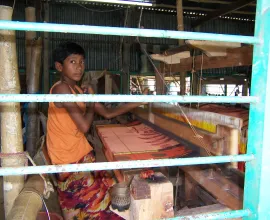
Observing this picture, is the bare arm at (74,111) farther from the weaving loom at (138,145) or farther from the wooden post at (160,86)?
the wooden post at (160,86)

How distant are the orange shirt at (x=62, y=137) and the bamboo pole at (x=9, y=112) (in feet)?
2.47

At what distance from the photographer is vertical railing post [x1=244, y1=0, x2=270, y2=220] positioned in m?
0.93

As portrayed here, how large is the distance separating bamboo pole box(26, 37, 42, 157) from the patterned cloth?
1.31m

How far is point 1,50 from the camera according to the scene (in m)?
1.40

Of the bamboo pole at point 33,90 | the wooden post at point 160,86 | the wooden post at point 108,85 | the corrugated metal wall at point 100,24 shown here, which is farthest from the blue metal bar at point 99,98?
the corrugated metal wall at point 100,24

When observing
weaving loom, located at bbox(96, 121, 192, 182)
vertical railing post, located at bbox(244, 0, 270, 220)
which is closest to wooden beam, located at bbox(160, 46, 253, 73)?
weaving loom, located at bbox(96, 121, 192, 182)

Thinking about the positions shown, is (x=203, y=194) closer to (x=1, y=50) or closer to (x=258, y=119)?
(x=258, y=119)

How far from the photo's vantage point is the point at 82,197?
236 centimetres

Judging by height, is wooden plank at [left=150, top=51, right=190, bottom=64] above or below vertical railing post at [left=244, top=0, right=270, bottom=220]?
above

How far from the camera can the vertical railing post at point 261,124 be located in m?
0.93

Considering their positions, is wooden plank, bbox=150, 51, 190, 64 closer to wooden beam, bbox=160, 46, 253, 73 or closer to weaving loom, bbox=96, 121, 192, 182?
wooden beam, bbox=160, 46, 253, 73

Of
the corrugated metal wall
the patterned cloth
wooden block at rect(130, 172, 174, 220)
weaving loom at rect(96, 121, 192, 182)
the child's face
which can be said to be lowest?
the patterned cloth

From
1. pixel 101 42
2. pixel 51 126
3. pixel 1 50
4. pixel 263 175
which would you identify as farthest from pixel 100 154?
pixel 101 42

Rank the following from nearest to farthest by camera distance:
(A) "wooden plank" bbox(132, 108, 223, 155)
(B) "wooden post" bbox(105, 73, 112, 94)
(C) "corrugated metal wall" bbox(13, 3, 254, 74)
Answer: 1. (A) "wooden plank" bbox(132, 108, 223, 155)
2. (B) "wooden post" bbox(105, 73, 112, 94)
3. (C) "corrugated metal wall" bbox(13, 3, 254, 74)
